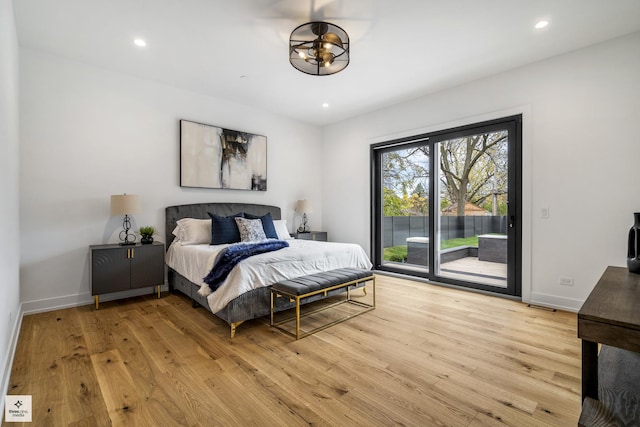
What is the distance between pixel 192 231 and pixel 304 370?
258cm

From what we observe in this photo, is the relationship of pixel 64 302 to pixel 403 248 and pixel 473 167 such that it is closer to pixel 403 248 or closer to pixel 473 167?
pixel 403 248

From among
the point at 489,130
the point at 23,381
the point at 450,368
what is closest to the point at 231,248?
the point at 23,381

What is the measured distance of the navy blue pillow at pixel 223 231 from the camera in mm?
3846

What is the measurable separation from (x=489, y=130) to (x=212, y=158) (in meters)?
3.88

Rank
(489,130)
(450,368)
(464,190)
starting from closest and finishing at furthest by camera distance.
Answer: (450,368) → (489,130) → (464,190)

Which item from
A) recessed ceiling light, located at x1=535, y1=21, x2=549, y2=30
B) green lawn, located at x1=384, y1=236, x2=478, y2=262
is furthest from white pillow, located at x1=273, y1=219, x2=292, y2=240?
recessed ceiling light, located at x1=535, y1=21, x2=549, y2=30

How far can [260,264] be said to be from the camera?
9.23 feet

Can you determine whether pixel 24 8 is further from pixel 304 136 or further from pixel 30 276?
pixel 304 136

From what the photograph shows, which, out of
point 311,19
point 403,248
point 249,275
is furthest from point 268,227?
point 311,19

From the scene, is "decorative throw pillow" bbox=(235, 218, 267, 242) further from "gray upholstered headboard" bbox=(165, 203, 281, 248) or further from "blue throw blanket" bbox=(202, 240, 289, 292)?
"blue throw blanket" bbox=(202, 240, 289, 292)

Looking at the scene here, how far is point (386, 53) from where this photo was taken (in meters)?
3.29

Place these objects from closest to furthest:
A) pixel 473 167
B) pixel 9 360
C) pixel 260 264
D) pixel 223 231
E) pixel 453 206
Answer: pixel 9 360 → pixel 260 264 → pixel 223 231 → pixel 473 167 → pixel 453 206

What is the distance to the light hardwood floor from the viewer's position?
1640 mm

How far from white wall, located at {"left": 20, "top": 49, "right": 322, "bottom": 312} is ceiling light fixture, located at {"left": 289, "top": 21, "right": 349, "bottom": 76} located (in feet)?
7.37
